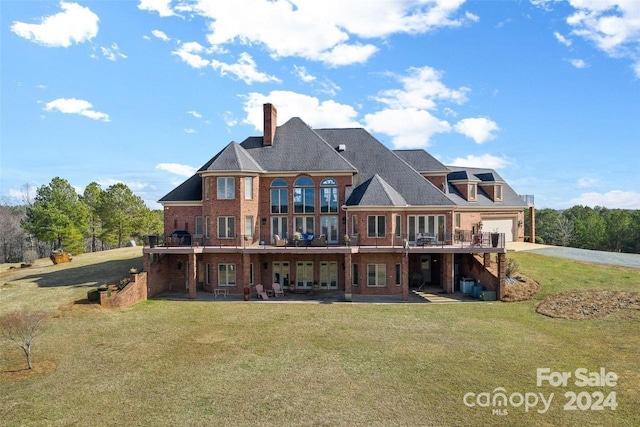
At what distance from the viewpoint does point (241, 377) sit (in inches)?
528

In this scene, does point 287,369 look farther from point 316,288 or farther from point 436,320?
point 316,288

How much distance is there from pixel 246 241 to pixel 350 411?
61.1ft

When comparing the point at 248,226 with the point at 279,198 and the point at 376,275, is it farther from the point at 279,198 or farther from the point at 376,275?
the point at 376,275

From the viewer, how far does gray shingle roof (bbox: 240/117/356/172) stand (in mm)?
29469

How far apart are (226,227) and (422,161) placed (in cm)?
1788

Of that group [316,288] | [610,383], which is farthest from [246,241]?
[610,383]

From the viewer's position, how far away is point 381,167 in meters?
31.0

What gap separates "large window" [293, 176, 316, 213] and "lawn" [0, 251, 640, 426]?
8.72m

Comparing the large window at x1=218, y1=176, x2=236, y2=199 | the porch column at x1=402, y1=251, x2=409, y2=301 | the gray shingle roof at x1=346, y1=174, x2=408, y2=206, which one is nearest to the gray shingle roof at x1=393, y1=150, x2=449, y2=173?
the gray shingle roof at x1=346, y1=174, x2=408, y2=206

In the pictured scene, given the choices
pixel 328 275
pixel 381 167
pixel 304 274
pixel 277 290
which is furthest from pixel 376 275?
pixel 381 167

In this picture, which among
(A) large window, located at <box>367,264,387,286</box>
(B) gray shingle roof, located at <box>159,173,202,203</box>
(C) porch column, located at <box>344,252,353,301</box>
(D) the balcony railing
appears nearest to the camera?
(C) porch column, located at <box>344,252,353,301</box>

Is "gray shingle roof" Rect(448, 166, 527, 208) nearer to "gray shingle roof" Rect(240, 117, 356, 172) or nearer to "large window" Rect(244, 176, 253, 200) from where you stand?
"gray shingle roof" Rect(240, 117, 356, 172)

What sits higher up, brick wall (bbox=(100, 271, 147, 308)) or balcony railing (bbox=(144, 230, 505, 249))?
balcony railing (bbox=(144, 230, 505, 249))

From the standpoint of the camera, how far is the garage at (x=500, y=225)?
Result: 3944 centimetres
